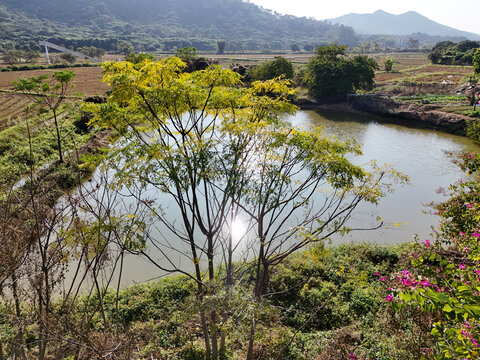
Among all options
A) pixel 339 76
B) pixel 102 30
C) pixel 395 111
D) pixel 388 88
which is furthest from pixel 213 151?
pixel 102 30

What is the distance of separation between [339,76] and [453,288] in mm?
34235

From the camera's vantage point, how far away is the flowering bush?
90.4 inches

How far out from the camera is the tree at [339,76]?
33.8m

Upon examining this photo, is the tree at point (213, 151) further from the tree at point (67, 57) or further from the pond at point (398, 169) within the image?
the tree at point (67, 57)

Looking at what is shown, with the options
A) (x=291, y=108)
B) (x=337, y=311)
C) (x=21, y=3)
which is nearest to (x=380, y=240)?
(x=337, y=311)

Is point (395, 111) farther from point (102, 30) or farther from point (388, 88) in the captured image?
point (102, 30)

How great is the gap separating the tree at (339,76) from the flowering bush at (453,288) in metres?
27.5

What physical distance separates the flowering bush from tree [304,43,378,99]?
1082 inches

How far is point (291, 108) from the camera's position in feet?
19.5

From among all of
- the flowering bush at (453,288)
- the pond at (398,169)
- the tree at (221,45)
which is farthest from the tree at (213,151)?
the tree at (221,45)

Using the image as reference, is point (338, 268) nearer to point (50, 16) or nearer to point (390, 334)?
point (390, 334)

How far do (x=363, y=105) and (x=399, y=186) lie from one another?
1930 cm

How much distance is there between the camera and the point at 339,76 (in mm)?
33844

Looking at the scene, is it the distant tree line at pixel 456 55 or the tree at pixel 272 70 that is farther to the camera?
the distant tree line at pixel 456 55
